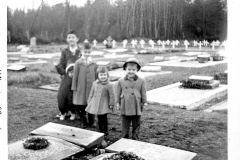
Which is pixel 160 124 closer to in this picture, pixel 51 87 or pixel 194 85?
pixel 194 85

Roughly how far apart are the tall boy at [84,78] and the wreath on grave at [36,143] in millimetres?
1533

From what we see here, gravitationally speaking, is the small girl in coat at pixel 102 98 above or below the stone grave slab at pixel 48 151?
above

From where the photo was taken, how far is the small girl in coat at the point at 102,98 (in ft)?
15.6

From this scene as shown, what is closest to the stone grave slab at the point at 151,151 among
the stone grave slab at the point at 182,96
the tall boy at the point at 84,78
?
the tall boy at the point at 84,78

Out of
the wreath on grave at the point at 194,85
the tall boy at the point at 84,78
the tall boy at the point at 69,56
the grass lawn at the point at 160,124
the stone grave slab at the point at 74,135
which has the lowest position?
the grass lawn at the point at 160,124

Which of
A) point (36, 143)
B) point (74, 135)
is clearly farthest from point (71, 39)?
point (36, 143)

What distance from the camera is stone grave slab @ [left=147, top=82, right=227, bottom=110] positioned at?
654cm

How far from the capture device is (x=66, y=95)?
5.67 metres

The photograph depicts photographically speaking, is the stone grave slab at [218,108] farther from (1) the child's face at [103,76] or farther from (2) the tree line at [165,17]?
(1) the child's face at [103,76]

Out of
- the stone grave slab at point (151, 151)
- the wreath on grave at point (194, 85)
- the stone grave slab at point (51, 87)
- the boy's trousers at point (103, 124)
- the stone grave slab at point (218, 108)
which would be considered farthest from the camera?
the stone grave slab at point (51, 87)

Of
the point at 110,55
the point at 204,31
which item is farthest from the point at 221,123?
the point at 110,55

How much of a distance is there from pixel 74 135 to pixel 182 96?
371 cm

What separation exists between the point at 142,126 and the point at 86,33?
3.55 m

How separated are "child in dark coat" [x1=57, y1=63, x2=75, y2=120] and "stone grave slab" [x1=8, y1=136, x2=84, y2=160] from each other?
1.76 m
